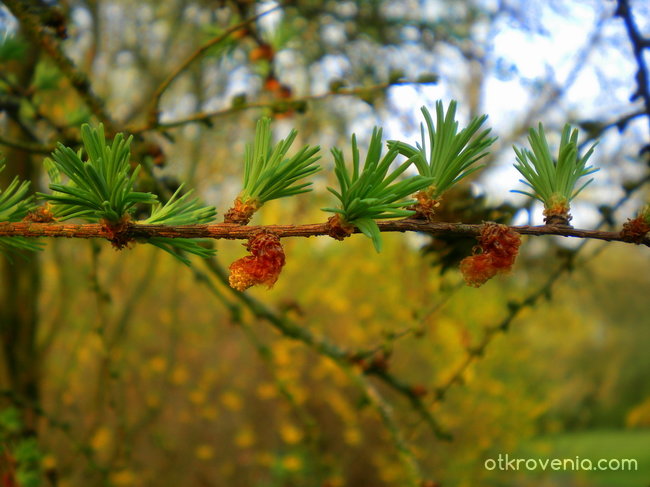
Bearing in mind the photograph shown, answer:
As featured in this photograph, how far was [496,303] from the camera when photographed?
3922 mm

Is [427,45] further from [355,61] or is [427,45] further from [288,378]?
[288,378]

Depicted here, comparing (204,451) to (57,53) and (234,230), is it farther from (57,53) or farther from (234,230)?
(234,230)

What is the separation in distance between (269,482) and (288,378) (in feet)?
3.68

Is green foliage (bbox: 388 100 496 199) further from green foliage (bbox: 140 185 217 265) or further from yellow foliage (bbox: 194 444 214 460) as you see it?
yellow foliage (bbox: 194 444 214 460)

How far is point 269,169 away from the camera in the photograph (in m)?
0.45

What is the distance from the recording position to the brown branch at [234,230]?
16.5 inches

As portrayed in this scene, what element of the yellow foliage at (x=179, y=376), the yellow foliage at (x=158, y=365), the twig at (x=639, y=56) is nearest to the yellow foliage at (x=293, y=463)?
the yellow foliage at (x=179, y=376)

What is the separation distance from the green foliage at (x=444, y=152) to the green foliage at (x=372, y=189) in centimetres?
4

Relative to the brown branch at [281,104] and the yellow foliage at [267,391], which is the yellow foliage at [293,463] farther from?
the brown branch at [281,104]

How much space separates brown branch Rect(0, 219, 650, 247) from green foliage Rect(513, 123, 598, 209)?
0.14 ft

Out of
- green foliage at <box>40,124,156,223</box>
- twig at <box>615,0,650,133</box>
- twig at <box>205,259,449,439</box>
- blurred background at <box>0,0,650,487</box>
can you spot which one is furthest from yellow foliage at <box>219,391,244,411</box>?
green foliage at <box>40,124,156,223</box>

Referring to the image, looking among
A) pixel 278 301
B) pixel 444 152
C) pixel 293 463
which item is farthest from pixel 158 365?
pixel 444 152

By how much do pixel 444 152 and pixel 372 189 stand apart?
0.29 ft

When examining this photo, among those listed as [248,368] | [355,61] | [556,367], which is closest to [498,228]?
[355,61]
